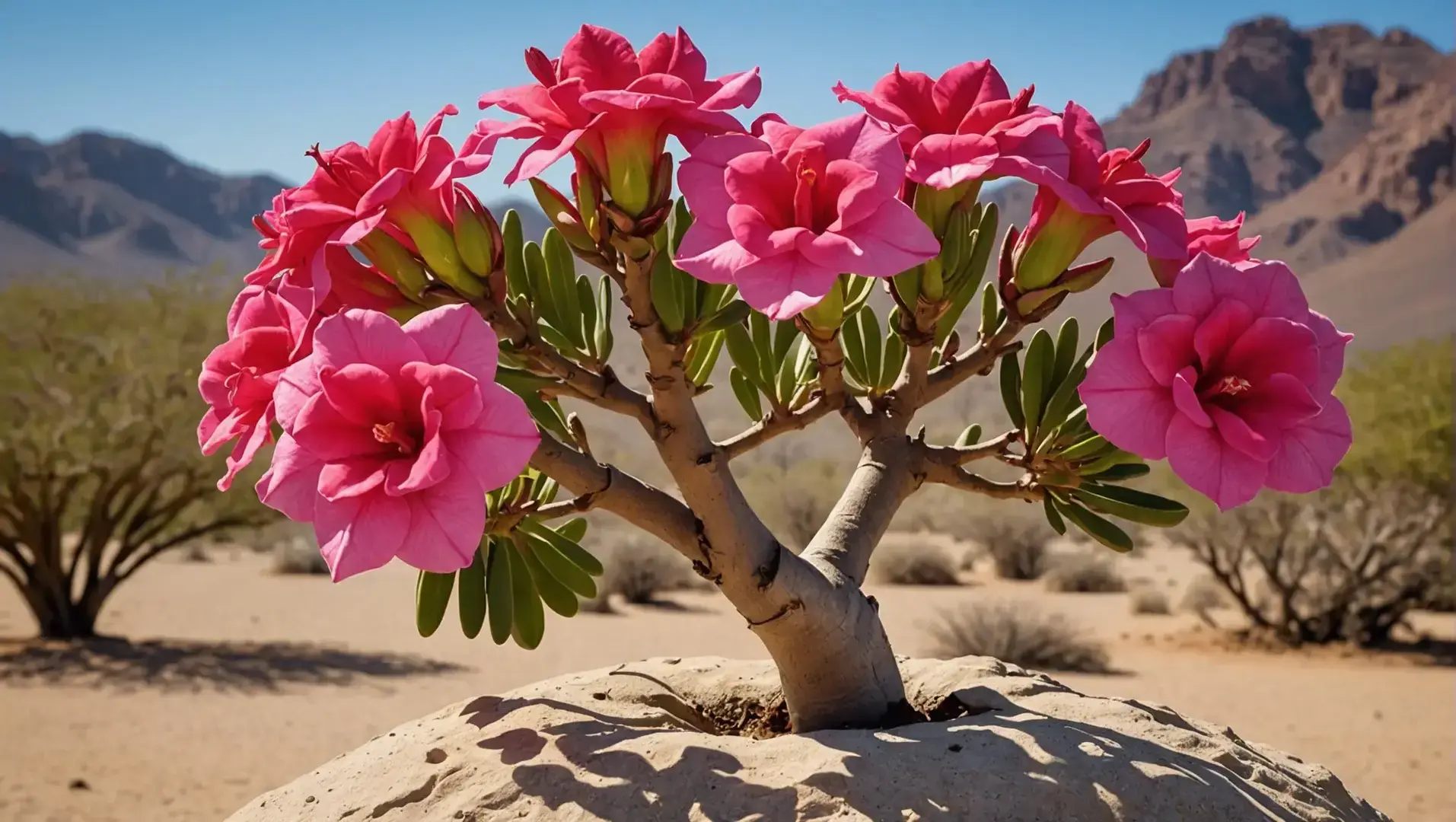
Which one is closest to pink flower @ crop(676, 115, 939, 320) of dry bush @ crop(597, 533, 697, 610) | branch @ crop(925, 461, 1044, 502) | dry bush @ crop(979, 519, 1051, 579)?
branch @ crop(925, 461, 1044, 502)

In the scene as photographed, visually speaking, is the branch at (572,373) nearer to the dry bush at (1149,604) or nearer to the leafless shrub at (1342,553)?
the leafless shrub at (1342,553)

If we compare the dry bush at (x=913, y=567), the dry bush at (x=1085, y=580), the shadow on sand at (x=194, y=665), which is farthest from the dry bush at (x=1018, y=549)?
the shadow on sand at (x=194, y=665)

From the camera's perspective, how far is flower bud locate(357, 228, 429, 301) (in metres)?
2.31

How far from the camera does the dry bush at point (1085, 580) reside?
2336 centimetres

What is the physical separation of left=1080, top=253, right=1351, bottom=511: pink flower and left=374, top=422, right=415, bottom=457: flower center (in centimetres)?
105

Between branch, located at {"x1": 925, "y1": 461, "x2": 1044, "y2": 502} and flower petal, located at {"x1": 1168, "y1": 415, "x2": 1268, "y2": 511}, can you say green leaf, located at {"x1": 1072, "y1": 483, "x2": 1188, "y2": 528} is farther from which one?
flower petal, located at {"x1": 1168, "y1": 415, "x2": 1268, "y2": 511}

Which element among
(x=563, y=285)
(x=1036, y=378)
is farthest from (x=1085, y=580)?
(x=563, y=285)

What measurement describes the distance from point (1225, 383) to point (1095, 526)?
2.66ft

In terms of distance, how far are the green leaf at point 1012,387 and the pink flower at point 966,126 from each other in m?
0.69

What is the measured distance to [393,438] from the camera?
1.79 metres

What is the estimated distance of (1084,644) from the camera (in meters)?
15.2

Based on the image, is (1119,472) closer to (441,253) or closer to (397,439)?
(441,253)

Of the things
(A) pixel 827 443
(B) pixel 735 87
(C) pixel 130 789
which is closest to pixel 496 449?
(B) pixel 735 87

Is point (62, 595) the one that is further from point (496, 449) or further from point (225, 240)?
point (225, 240)
